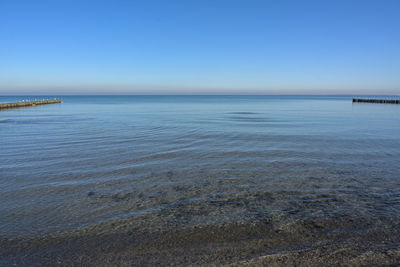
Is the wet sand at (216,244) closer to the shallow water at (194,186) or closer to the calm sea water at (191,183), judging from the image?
the shallow water at (194,186)

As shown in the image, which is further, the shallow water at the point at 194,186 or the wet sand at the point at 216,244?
the shallow water at the point at 194,186

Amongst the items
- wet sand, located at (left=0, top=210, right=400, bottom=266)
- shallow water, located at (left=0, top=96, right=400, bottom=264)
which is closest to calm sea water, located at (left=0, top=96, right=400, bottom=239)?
shallow water, located at (left=0, top=96, right=400, bottom=264)

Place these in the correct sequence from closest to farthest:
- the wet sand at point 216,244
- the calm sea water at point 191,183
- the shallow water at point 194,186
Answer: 1. the wet sand at point 216,244
2. the shallow water at point 194,186
3. the calm sea water at point 191,183

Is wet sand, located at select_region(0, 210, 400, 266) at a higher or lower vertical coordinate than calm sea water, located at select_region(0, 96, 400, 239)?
lower

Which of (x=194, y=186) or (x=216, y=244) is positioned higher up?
(x=194, y=186)

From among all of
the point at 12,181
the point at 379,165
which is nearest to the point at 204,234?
the point at 12,181

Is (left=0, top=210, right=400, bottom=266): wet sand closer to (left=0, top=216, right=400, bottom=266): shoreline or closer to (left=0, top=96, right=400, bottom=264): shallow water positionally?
(left=0, top=216, right=400, bottom=266): shoreline

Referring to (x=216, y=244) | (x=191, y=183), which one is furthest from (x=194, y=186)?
A: (x=216, y=244)

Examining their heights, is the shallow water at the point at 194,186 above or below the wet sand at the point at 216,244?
above

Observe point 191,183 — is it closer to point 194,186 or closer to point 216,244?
point 194,186

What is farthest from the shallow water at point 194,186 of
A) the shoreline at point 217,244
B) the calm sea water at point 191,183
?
the shoreline at point 217,244

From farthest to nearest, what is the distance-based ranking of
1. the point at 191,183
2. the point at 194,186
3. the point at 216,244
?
the point at 191,183, the point at 194,186, the point at 216,244

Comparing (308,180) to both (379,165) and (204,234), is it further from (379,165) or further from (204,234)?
(204,234)

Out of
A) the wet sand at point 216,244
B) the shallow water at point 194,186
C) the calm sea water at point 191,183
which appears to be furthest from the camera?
the calm sea water at point 191,183
